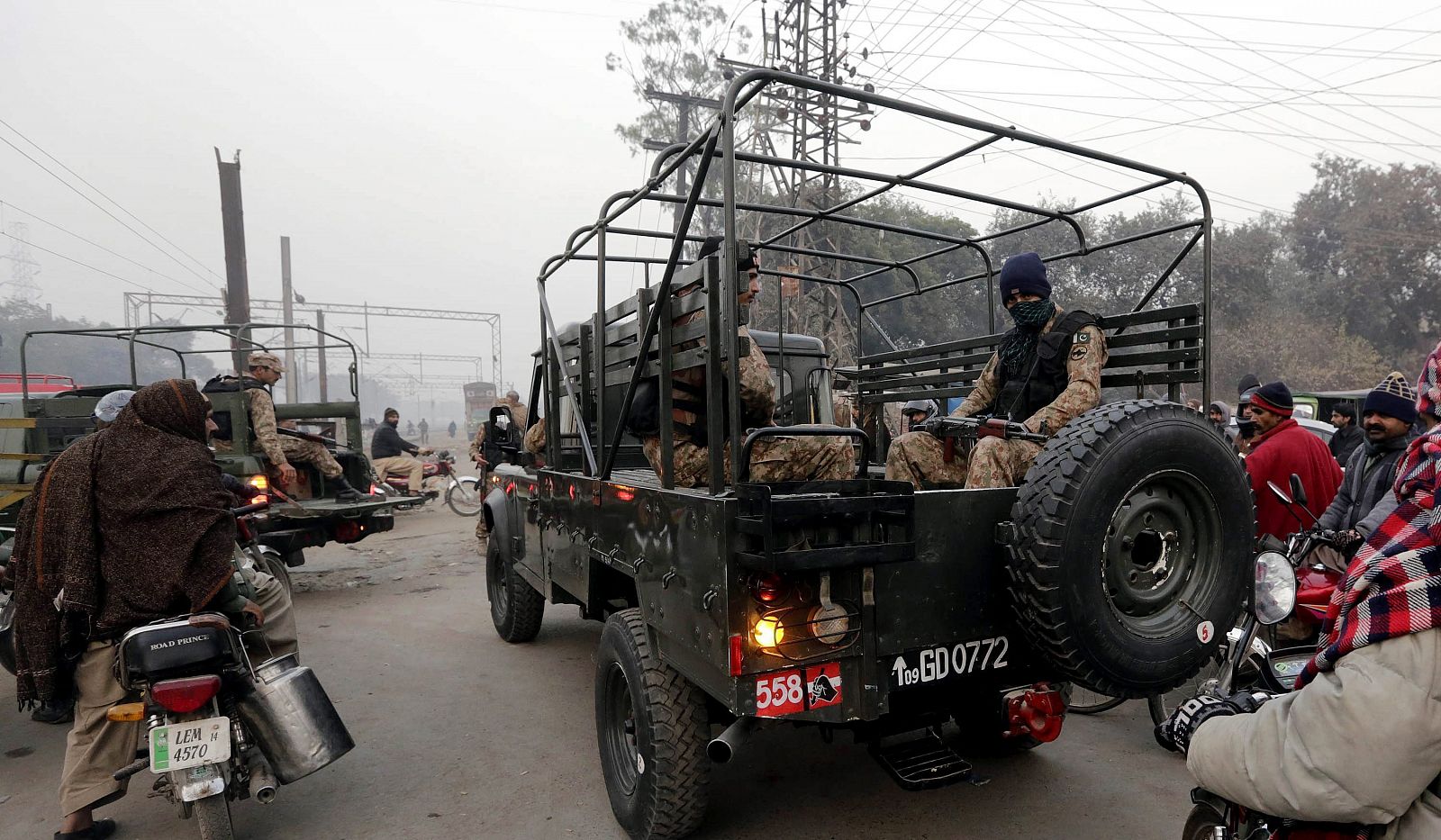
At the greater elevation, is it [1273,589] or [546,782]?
[1273,589]

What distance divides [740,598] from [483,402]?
3959 cm

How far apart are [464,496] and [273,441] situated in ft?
20.4

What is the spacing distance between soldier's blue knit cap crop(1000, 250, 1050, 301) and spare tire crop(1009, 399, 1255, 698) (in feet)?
3.98

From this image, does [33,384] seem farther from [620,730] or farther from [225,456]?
[620,730]

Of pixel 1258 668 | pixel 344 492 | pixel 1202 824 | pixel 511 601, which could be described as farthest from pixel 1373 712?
pixel 344 492

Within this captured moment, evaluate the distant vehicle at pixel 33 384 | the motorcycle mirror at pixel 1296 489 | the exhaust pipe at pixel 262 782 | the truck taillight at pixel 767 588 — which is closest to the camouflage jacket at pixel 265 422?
the distant vehicle at pixel 33 384

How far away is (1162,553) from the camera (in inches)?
100

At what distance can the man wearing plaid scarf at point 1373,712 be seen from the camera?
45.6 inches

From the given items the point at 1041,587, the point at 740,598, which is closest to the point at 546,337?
the point at 740,598

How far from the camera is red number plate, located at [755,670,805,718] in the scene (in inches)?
87.6

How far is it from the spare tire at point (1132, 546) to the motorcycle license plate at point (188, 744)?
277 centimetres

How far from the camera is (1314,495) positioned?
14.4ft

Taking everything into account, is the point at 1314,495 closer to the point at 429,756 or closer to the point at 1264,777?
the point at 1264,777

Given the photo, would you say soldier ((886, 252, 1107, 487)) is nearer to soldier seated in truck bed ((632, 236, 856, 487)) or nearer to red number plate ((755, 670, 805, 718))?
soldier seated in truck bed ((632, 236, 856, 487))
